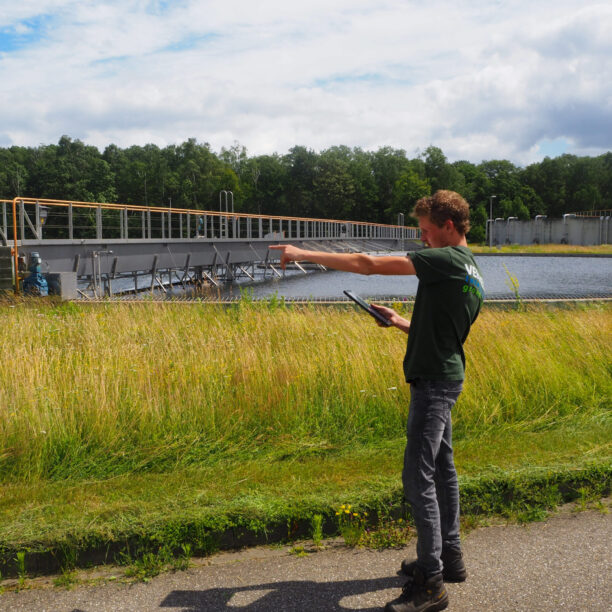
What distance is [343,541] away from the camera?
157 inches

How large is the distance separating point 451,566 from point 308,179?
12533cm

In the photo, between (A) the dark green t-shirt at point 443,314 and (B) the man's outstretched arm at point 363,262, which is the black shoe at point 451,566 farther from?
(B) the man's outstretched arm at point 363,262

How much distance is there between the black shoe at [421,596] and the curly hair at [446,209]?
1696 millimetres

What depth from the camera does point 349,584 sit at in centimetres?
344

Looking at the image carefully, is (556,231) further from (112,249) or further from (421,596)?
(421,596)

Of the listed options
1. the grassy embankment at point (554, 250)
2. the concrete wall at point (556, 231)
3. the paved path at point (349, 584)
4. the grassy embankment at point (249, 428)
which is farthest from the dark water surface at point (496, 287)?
the concrete wall at point (556, 231)

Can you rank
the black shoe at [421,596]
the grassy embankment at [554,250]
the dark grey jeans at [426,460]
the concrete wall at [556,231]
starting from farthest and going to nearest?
the concrete wall at [556,231]
the grassy embankment at [554,250]
the dark grey jeans at [426,460]
the black shoe at [421,596]

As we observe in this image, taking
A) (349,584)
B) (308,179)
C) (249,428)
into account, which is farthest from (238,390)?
(308,179)

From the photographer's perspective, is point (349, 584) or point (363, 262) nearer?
point (363, 262)

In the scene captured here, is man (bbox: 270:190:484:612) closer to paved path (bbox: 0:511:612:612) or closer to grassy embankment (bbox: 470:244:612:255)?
paved path (bbox: 0:511:612:612)

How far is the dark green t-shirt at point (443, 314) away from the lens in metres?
3.20

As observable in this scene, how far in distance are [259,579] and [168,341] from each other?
4.53 meters

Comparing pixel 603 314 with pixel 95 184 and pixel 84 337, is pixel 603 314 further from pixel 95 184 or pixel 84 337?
pixel 95 184

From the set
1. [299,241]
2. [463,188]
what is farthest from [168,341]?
[463,188]
